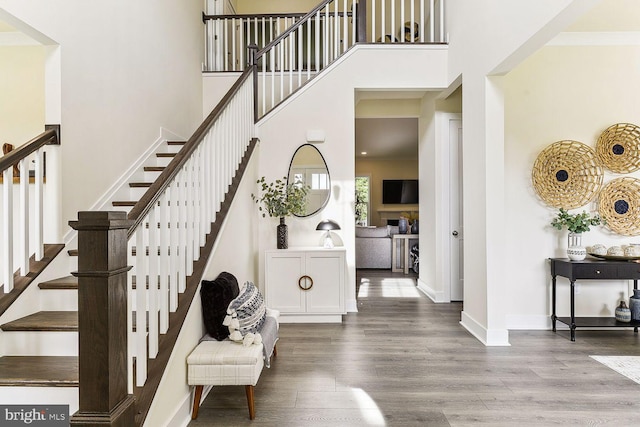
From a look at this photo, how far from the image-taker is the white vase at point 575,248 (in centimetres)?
350

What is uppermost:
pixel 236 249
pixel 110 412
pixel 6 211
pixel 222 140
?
pixel 222 140

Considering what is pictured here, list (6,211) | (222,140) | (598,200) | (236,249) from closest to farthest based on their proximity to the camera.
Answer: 1. (6,211)
2. (222,140)
3. (236,249)
4. (598,200)

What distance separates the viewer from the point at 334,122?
4.39 metres

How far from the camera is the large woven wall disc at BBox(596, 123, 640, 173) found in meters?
3.66

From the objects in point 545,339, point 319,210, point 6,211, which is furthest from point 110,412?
point 545,339

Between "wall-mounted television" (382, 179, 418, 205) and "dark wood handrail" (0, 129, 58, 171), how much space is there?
9.77m

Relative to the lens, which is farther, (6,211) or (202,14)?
(202,14)

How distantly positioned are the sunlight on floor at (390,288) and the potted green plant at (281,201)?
1770 millimetres

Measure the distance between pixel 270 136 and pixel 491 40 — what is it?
2.46m

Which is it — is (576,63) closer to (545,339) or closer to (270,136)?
(545,339)

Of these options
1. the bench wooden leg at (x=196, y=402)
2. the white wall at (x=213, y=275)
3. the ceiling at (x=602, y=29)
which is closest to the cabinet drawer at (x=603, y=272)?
the ceiling at (x=602, y=29)

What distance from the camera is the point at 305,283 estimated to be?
4008 mm

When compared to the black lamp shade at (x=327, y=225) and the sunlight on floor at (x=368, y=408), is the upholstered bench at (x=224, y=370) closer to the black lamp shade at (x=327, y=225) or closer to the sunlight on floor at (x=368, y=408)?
the sunlight on floor at (x=368, y=408)

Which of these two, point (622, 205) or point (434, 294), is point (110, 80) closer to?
point (434, 294)
